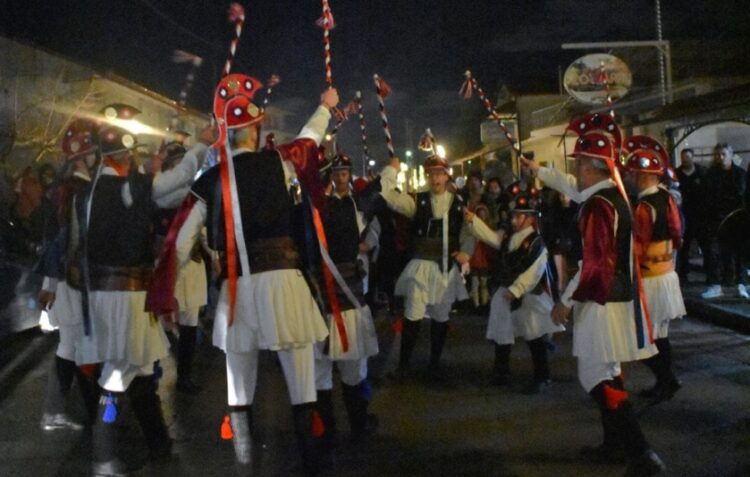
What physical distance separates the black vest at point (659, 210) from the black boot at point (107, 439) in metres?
4.19

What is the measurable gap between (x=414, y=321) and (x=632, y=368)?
2224mm

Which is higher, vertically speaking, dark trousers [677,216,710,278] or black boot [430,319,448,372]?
dark trousers [677,216,710,278]

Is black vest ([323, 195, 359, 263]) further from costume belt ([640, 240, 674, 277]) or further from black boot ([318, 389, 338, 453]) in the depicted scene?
costume belt ([640, 240, 674, 277])

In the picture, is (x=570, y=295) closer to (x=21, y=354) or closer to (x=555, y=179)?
(x=555, y=179)

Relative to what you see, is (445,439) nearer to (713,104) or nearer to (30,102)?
(713,104)

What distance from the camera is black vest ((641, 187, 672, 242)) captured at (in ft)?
20.2

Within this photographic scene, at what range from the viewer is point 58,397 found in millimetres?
6121

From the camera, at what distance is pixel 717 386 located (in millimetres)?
6641

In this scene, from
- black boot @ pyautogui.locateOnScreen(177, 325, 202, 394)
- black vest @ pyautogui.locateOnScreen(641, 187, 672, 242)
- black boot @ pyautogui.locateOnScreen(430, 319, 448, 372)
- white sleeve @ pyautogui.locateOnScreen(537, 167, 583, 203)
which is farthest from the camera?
black boot @ pyautogui.locateOnScreen(430, 319, 448, 372)

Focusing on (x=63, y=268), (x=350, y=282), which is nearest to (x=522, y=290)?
(x=350, y=282)

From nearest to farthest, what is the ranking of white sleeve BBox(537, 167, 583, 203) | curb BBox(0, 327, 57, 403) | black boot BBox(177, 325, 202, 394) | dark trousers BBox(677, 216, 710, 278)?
white sleeve BBox(537, 167, 583, 203) → black boot BBox(177, 325, 202, 394) → curb BBox(0, 327, 57, 403) → dark trousers BBox(677, 216, 710, 278)

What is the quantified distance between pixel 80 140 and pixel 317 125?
1.90 metres

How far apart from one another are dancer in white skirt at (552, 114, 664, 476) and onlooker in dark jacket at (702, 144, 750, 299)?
642 cm

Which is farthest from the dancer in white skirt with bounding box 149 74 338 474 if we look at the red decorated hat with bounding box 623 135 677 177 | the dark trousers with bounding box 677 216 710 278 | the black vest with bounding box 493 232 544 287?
the dark trousers with bounding box 677 216 710 278
